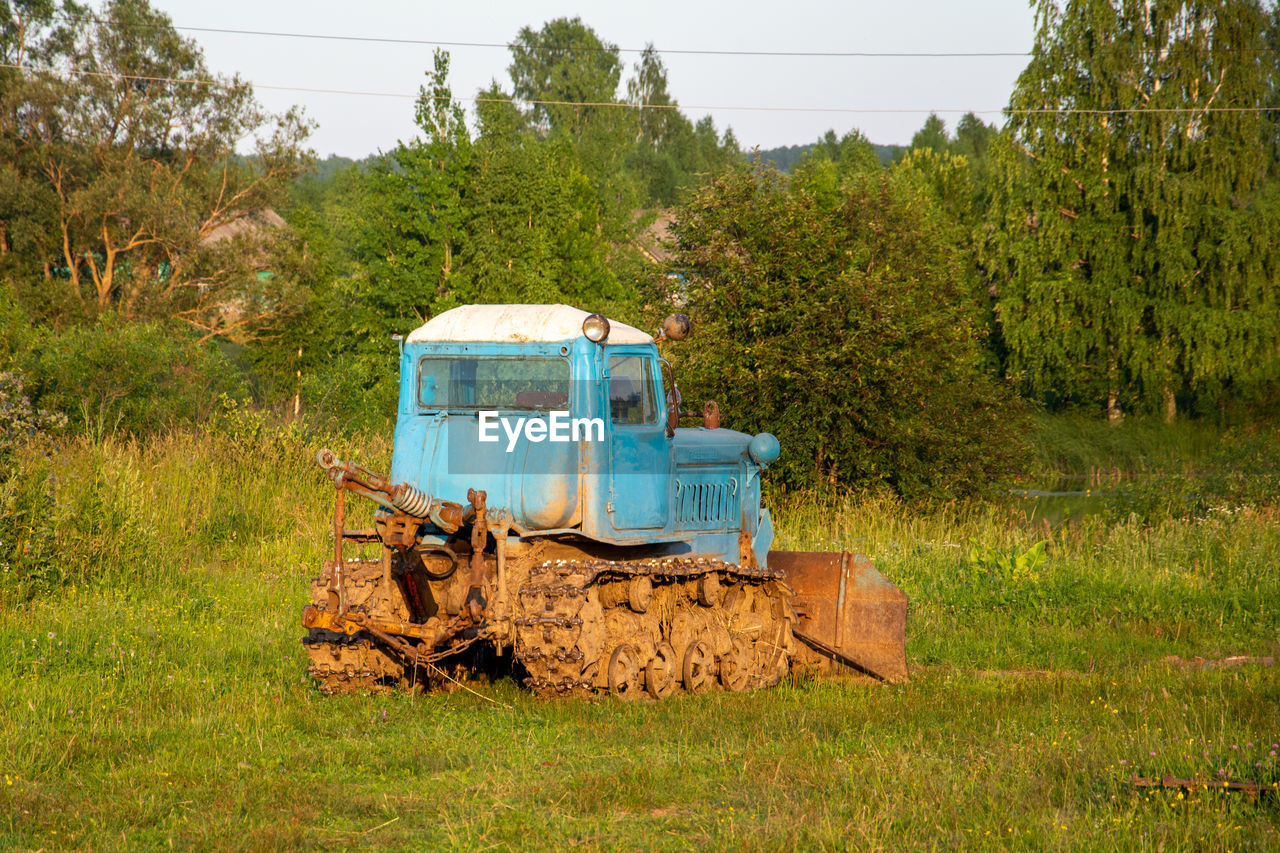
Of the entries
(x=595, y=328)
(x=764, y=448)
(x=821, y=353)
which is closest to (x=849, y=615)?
(x=764, y=448)

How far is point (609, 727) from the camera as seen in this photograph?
7738 millimetres

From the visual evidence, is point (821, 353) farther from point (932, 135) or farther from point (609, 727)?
point (932, 135)

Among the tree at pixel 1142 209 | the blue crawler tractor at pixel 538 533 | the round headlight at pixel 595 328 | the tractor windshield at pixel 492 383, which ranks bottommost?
the blue crawler tractor at pixel 538 533

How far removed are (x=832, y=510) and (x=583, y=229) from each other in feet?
110

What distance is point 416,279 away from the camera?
40969mm

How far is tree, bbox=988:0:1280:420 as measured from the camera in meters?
38.0

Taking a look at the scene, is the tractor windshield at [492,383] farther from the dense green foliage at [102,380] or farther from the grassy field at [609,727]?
the dense green foliage at [102,380]

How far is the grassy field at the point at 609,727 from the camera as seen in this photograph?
5.92 metres

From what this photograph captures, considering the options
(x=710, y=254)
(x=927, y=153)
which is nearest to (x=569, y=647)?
(x=710, y=254)

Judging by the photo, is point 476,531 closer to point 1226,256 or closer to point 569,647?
point 569,647

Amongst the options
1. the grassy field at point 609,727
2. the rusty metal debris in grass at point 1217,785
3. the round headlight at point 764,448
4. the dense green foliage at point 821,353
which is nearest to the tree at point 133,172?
the dense green foliage at point 821,353

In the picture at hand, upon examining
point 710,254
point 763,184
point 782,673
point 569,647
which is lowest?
point 782,673

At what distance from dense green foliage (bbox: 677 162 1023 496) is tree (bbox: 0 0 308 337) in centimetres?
2122

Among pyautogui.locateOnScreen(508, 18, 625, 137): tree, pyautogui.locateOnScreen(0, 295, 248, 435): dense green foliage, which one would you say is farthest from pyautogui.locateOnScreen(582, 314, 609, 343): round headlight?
pyautogui.locateOnScreen(508, 18, 625, 137): tree
